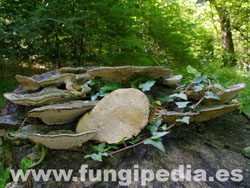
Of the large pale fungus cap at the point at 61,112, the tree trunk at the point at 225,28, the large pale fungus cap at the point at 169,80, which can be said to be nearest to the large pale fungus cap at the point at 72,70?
the large pale fungus cap at the point at 61,112

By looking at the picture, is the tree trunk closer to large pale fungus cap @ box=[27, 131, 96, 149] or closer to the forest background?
the forest background

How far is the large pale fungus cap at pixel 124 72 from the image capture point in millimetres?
1273

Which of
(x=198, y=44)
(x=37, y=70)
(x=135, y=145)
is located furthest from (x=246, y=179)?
(x=198, y=44)

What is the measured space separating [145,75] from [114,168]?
752 mm

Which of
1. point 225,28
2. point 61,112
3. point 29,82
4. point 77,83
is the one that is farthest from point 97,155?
point 225,28

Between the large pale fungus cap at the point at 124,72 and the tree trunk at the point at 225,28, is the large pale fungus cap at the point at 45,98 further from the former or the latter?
the tree trunk at the point at 225,28

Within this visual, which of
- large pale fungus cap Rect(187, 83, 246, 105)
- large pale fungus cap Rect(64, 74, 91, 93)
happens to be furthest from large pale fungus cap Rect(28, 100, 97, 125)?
large pale fungus cap Rect(187, 83, 246, 105)

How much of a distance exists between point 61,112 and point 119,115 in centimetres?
37

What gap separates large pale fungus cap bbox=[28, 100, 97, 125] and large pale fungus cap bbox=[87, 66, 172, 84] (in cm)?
27

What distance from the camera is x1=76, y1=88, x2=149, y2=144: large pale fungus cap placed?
3.78 feet

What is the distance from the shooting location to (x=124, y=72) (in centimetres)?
132

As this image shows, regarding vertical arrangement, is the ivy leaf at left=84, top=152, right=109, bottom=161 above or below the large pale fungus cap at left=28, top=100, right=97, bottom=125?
below

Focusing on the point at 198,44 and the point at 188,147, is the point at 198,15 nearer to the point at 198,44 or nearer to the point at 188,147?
the point at 198,44

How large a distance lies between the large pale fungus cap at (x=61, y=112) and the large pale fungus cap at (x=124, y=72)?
0.88 feet
